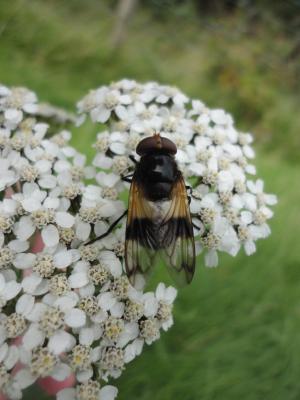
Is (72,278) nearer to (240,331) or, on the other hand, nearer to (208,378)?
(208,378)

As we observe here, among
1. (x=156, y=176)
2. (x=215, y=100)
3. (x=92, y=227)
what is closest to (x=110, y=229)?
(x=92, y=227)

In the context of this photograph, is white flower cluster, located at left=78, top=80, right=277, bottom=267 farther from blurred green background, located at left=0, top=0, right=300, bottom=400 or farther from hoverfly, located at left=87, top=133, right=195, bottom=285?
blurred green background, located at left=0, top=0, right=300, bottom=400

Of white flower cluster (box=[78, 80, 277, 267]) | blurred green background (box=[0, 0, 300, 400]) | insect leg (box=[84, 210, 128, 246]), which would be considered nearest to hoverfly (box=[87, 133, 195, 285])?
insect leg (box=[84, 210, 128, 246])

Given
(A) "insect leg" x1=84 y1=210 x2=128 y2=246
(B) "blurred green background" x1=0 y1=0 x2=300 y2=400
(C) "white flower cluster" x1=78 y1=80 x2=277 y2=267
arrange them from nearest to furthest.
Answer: (A) "insect leg" x1=84 y1=210 x2=128 y2=246 → (C) "white flower cluster" x1=78 y1=80 x2=277 y2=267 → (B) "blurred green background" x1=0 y1=0 x2=300 y2=400

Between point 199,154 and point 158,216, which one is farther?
point 199,154

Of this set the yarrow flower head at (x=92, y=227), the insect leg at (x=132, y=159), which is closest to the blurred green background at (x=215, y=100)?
the yarrow flower head at (x=92, y=227)

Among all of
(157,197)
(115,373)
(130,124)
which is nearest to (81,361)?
(115,373)

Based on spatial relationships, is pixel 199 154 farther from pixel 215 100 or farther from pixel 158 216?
pixel 215 100
